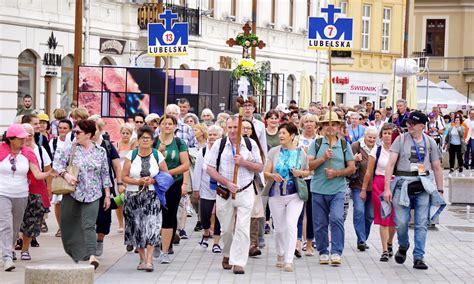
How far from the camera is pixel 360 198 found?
15.9 m

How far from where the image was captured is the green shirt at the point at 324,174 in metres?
14.6

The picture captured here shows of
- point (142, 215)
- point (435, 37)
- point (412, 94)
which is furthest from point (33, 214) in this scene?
point (435, 37)

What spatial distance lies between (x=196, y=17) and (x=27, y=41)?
10.3 metres

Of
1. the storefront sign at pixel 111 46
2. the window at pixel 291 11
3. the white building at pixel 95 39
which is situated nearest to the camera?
the white building at pixel 95 39

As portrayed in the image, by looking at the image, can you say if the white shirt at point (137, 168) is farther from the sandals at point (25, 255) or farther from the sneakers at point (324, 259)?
the sneakers at point (324, 259)

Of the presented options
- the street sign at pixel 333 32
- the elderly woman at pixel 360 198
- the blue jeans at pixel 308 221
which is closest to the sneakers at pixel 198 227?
the blue jeans at pixel 308 221

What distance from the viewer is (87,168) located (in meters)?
13.5

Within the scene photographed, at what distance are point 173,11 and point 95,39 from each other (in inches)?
162

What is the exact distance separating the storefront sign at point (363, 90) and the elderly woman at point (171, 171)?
47.2 meters

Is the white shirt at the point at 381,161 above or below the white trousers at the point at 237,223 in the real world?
above

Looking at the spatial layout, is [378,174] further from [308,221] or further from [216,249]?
[216,249]

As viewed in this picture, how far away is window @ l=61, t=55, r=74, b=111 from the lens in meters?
33.4

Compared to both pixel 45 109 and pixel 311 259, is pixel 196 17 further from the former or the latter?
pixel 311 259

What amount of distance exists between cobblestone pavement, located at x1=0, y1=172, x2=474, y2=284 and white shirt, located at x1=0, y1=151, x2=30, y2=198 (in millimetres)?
838
